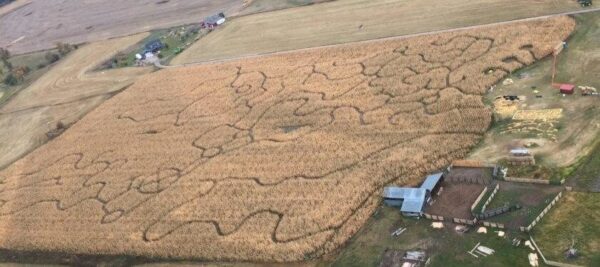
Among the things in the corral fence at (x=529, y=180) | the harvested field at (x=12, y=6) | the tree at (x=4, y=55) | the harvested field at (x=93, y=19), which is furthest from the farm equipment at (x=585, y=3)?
the harvested field at (x=12, y=6)

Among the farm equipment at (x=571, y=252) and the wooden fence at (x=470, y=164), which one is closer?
the farm equipment at (x=571, y=252)

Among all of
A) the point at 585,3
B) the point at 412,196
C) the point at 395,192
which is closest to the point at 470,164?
the point at 412,196

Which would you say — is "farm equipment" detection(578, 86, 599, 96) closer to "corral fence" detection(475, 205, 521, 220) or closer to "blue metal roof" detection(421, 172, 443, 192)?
"blue metal roof" detection(421, 172, 443, 192)

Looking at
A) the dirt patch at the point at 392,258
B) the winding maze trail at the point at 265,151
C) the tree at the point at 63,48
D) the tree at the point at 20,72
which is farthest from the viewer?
the tree at the point at 63,48

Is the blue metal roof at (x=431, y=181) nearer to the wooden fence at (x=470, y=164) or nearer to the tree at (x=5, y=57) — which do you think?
the wooden fence at (x=470, y=164)

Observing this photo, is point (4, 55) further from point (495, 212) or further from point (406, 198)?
point (495, 212)

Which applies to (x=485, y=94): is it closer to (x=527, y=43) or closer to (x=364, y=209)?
(x=527, y=43)

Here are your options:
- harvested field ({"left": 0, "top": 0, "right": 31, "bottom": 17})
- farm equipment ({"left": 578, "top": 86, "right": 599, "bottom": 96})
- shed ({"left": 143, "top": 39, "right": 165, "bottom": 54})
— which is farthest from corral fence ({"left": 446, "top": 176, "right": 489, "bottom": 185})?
harvested field ({"left": 0, "top": 0, "right": 31, "bottom": 17})
